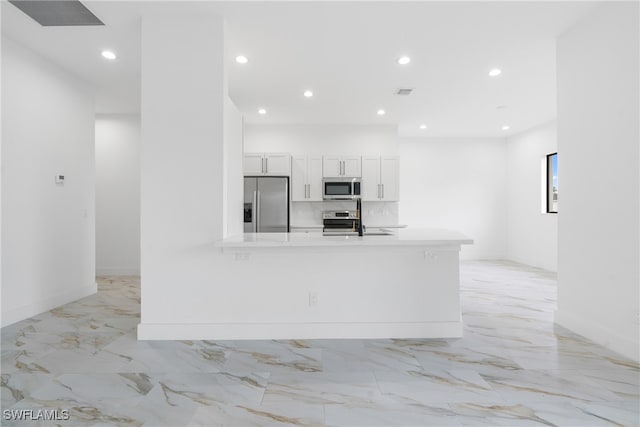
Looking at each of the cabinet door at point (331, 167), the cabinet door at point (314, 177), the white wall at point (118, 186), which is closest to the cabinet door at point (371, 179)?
the cabinet door at point (331, 167)

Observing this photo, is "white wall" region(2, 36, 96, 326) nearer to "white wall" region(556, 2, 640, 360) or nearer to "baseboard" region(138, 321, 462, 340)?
"baseboard" region(138, 321, 462, 340)

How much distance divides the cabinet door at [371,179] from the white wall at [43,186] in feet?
13.4

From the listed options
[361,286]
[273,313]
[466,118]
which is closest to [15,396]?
[273,313]

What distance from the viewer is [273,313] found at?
9.71ft

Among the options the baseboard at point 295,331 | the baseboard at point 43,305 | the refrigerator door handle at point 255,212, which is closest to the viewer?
the baseboard at point 295,331

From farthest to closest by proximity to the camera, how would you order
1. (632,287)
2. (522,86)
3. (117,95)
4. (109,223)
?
(109,223) → (117,95) → (522,86) → (632,287)

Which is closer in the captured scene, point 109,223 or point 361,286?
point 361,286

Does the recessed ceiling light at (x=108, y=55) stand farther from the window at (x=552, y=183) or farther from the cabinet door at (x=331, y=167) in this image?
the window at (x=552, y=183)

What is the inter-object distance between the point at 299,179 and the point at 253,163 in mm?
826

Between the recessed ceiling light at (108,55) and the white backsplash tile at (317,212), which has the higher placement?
the recessed ceiling light at (108,55)

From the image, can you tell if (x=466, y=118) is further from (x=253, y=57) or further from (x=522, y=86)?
(x=253, y=57)

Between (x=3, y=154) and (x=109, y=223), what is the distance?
8.82 ft

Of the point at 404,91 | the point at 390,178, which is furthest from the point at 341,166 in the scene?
the point at 404,91

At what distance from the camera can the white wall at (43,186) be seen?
3354mm
